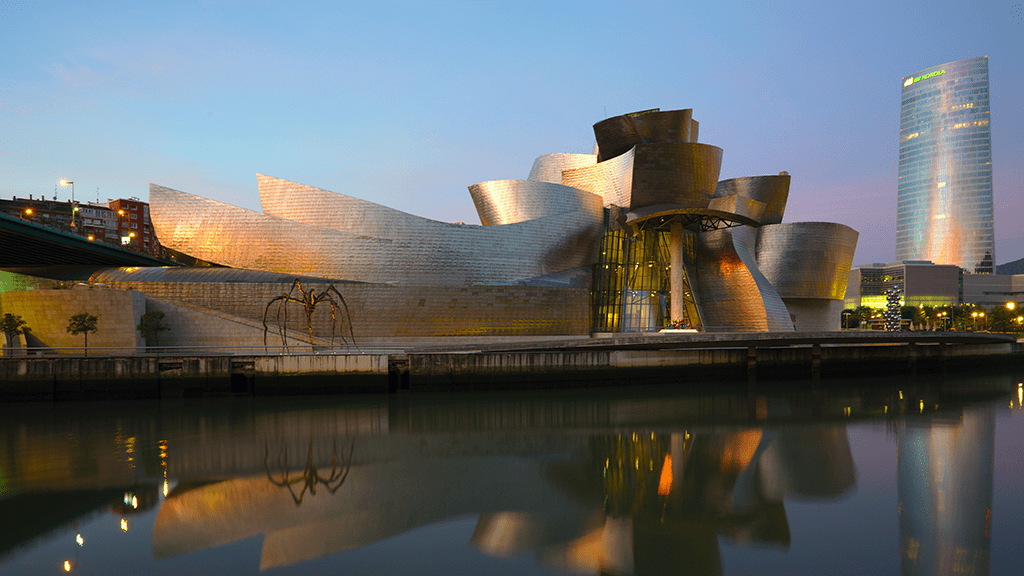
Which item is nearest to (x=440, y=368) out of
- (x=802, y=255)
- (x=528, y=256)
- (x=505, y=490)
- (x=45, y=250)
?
(x=505, y=490)

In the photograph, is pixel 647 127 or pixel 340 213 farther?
pixel 647 127

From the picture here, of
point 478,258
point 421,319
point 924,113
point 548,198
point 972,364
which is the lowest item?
point 972,364

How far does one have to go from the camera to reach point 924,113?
126438mm

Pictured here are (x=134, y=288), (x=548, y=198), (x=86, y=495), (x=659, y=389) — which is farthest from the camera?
(x=548, y=198)

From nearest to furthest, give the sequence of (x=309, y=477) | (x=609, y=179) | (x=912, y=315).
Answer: (x=309, y=477), (x=609, y=179), (x=912, y=315)

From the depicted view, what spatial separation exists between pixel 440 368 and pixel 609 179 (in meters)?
16.6

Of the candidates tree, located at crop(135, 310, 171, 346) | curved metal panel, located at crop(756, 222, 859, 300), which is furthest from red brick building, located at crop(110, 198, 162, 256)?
curved metal panel, located at crop(756, 222, 859, 300)

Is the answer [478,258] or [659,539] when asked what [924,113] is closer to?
[478,258]

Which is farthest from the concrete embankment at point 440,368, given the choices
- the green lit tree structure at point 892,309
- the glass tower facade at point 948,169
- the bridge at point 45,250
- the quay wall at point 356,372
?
the glass tower facade at point 948,169

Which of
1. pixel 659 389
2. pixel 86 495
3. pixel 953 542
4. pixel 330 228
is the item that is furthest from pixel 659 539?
pixel 330 228

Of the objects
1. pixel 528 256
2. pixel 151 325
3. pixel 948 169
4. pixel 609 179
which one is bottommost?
pixel 151 325

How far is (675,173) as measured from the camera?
96.8 feet

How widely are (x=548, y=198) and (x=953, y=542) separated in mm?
24891

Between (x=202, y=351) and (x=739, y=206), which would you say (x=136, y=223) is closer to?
(x=202, y=351)
